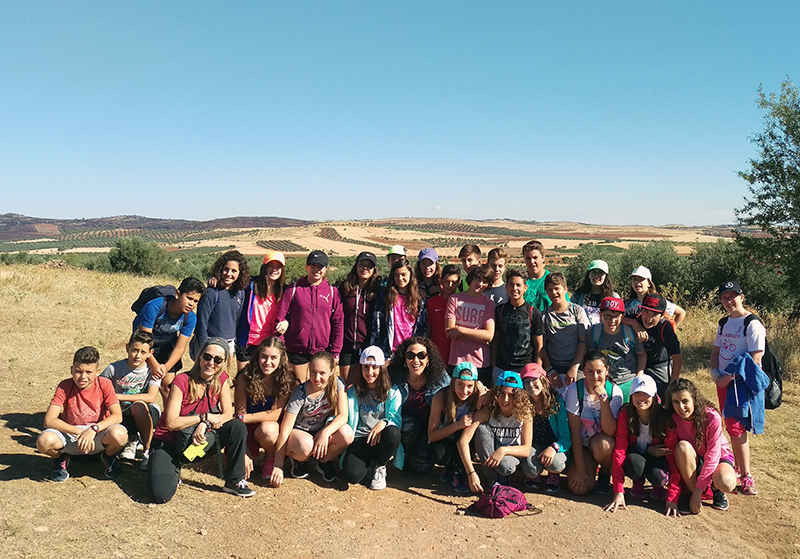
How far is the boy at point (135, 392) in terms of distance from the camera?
4926 millimetres

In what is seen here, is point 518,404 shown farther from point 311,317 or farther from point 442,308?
point 311,317

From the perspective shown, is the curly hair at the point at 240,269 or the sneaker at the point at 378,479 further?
the curly hair at the point at 240,269

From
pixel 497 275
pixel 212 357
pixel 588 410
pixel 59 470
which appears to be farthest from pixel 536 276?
pixel 59 470

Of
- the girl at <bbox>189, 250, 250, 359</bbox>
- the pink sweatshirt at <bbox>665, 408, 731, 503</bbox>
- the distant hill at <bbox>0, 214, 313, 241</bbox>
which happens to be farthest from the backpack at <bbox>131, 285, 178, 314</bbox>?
the distant hill at <bbox>0, 214, 313, 241</bbox>

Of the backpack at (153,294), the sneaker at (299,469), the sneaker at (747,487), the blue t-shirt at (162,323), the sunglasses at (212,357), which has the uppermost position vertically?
the backpack at (153,294)

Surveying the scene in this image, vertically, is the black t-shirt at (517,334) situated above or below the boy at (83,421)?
above

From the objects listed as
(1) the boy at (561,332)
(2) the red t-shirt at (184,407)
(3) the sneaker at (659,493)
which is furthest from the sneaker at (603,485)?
(2) the red t-shirt at (184,407)

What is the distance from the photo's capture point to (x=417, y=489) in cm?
480

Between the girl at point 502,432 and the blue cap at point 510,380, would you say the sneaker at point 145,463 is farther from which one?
the blue cap at point 510,380

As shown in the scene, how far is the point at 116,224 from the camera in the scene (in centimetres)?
12100

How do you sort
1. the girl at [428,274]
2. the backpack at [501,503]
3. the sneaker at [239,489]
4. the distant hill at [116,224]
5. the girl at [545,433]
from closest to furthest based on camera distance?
the backpack at [501,503] < the sneaker at [239,489] < the girl at [545,433] < the girl at [428,274] < the distant hill at [116,224]

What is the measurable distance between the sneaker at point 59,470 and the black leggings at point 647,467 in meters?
4.48

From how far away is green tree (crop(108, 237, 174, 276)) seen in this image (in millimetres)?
30016

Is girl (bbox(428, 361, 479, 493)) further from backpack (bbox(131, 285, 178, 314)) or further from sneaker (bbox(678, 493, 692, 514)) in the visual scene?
backpack (bbox(131, 285, 178, 314))
